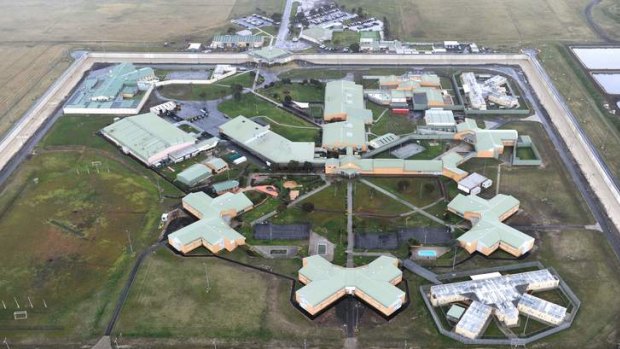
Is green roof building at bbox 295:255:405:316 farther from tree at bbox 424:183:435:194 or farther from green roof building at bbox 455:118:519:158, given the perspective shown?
green roof building at bbox 455:118:519:158

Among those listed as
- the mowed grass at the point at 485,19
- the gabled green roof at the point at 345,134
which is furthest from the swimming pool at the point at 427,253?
the mowed grass at the point at 485,19

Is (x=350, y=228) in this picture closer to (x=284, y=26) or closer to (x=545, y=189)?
(x=545, y=189)

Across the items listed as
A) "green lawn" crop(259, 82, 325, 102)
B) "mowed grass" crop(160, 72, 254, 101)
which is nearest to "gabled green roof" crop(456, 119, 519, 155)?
"green lawn" crop(259, 82, 325, 102)

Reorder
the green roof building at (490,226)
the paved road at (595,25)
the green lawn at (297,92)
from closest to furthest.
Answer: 1. the green roof building at (490,226)
2. the green lawn at (297,92)
3. the paved road at (595,25)

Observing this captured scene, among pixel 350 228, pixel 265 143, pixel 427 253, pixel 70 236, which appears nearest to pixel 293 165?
pixel 265 143

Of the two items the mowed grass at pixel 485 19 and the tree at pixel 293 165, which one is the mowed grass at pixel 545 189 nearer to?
the tree at pixel 293 165

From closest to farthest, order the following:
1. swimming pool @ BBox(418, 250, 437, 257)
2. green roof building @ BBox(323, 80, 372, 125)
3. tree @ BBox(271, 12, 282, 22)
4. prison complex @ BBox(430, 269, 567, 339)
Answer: prison complex @ BBox(430, 269, 567, 339) < swimming pool @ BBox(418, 250, 437, 257) < green roof building @ BBox(323, 80, 372, 125) < tree @ BBox(271, 12, 282, 22)

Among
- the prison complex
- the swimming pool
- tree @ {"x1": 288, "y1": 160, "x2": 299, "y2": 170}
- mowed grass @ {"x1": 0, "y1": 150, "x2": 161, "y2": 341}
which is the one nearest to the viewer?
the prison complex
